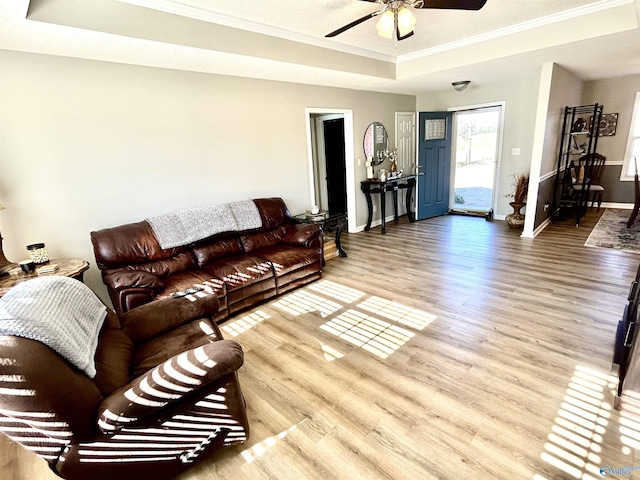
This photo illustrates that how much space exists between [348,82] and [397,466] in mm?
4576

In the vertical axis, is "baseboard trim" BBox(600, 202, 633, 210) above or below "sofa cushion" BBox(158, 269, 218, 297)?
below

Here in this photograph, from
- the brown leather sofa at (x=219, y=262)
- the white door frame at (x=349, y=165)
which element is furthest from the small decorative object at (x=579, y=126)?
the brown leather sofa at (x=219, y=262)

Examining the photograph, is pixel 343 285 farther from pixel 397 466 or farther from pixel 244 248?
pixel 397 466

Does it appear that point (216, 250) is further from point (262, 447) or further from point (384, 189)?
point (384, 189)

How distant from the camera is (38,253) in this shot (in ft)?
8.48

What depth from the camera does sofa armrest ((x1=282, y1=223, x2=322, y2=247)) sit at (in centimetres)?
383

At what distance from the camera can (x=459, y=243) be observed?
4918 mm

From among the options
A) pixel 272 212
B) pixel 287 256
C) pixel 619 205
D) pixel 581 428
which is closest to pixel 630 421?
pixel 581 428

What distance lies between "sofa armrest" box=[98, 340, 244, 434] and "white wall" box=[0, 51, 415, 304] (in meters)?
2.22

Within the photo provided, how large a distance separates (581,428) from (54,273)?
3.65 metres

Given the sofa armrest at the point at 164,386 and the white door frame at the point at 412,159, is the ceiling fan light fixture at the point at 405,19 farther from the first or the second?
the white door frame at the point at 412,159

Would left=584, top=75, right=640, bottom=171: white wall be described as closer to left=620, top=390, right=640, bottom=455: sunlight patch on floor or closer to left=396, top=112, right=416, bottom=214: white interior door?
left=396, top=112, right=416, bottom=214: white interior door

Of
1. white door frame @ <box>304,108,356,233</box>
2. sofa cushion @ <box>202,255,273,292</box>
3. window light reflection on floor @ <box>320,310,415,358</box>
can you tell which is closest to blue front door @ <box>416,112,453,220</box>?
white door frame @ <box>304,108,356,233</box>

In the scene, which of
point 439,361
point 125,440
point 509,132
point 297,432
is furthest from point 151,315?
point 509,132
